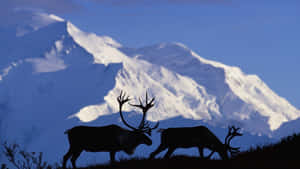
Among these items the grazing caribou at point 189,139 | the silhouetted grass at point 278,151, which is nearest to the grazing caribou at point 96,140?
the grazing caribou at point 189,139

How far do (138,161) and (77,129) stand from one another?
2521mm

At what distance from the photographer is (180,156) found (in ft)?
68.9

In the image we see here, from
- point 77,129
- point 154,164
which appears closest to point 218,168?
point 154,164

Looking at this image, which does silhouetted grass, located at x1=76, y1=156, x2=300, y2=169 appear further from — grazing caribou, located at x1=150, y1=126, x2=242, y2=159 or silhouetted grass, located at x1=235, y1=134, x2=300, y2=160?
silhouetted grass, located at x1=235, y1=134, x2=300, y2=160

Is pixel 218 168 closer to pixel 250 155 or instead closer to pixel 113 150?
pixel 250 155

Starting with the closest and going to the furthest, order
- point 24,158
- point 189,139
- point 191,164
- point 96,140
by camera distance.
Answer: point 191,164, point 24,158, point 189,139, point 96,140

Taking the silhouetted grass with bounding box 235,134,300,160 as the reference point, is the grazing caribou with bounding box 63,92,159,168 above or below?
above

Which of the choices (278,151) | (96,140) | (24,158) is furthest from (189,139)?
(24,158)

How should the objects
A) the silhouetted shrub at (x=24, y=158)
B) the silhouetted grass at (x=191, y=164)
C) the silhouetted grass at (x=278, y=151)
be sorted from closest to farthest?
1. the silhouetted grass at (x=191, y=164)
2. the silhouetted grass at (x=278, y=151)
3. the silhouetted shrub at (x=24, y=158)

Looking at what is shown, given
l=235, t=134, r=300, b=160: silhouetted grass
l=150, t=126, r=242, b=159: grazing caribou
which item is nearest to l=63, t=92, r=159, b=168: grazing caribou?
l=150, t=126, r=242, b=159: grazing caribou

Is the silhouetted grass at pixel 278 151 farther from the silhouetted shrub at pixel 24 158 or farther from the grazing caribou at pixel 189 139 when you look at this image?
the silhouetted shrub at pixel 24 158

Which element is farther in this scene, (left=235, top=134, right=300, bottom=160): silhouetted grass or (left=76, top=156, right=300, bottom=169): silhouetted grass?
(left=235, top=134, right=300, bottom=160): silhouetted grass

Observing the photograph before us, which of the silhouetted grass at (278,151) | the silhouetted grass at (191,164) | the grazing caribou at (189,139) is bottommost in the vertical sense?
the silhouetted grass at (191,164)

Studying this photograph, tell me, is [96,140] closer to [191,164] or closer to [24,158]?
[24,158]
